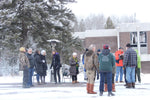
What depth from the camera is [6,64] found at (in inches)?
819

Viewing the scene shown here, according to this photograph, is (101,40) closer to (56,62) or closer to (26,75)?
(56,62)

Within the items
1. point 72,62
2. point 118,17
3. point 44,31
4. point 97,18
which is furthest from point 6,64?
point 118,17

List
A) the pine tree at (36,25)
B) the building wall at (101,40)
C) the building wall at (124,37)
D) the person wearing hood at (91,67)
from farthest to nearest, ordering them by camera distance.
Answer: the building wall at (101,40), the building wall at (124,37), the pine tree at (36,25), the person wearing hood at (91,67)

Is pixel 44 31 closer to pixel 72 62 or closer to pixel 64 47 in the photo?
pixel 64 47

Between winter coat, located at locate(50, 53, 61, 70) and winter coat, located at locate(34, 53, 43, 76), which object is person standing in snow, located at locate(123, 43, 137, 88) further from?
winter coat, located at locate(34, 53, 43, 76)

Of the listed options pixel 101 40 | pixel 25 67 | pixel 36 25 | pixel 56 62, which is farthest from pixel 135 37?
pixel 25 67

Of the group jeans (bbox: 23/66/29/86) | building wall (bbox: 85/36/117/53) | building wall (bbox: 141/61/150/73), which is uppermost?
building wall (bbox: 85/36/117/53)

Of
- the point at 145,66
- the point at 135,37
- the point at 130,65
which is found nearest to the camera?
the point at 130,65

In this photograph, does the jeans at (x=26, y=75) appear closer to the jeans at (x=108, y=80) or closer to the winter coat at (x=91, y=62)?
the winter coat at (x=91, y=62)

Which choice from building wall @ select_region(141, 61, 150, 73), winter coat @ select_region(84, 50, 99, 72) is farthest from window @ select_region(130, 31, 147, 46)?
winter coat @ select_region(84, 50, 99, 72)

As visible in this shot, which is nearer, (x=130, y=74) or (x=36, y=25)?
(x=130, y=74)

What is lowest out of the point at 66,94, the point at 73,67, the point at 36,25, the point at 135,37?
the point at 66,94

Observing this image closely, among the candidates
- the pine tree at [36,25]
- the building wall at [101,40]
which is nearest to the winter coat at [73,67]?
the pine tree at [36,25]

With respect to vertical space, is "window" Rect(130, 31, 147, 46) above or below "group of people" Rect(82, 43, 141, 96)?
above
